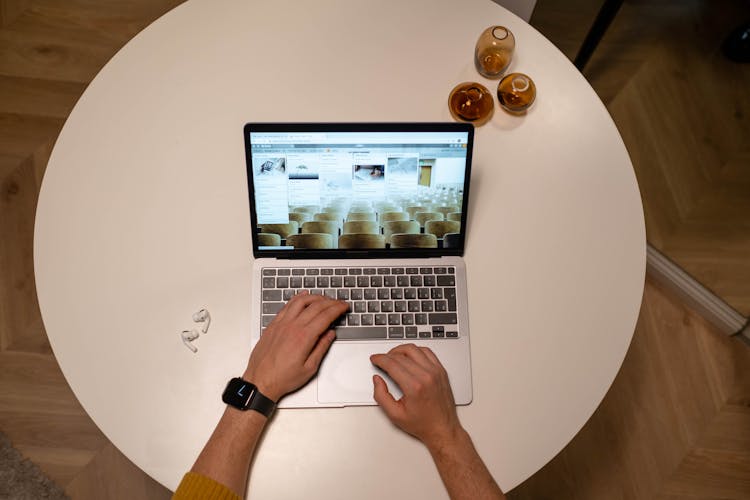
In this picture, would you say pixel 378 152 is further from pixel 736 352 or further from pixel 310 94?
pixel 736 352

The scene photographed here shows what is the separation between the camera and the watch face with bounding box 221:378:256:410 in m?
0.87

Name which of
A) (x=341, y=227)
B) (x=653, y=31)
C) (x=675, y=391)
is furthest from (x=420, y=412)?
(x=653, y=31)

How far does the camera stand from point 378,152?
91 centimetres

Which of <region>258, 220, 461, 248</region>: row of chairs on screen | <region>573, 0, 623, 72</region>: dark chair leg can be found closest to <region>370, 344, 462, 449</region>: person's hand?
<region>258, 220, 461, 248</region>: row of chairs on screen

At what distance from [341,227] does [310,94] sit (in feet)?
1.05

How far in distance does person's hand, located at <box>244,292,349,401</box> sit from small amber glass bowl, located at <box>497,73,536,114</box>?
53cm

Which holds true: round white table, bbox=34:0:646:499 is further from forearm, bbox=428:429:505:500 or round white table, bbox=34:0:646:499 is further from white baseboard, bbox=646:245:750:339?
white baseboard, bbox=646:245:750:339

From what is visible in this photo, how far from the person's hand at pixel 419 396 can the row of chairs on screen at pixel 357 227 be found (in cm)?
21

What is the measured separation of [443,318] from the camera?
961mm

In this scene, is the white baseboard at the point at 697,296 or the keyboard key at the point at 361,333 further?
the white baseboard at the point at 697,296

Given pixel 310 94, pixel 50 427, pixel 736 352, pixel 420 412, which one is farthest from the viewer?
pixel 736 352

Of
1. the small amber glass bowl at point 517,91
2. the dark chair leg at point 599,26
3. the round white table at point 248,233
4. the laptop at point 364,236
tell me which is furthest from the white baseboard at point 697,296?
the laptop at point 364,236

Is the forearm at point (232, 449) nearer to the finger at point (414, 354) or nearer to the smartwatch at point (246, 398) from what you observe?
the smartwatch at point (246, 398)

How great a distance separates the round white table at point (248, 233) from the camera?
2.95 ft
